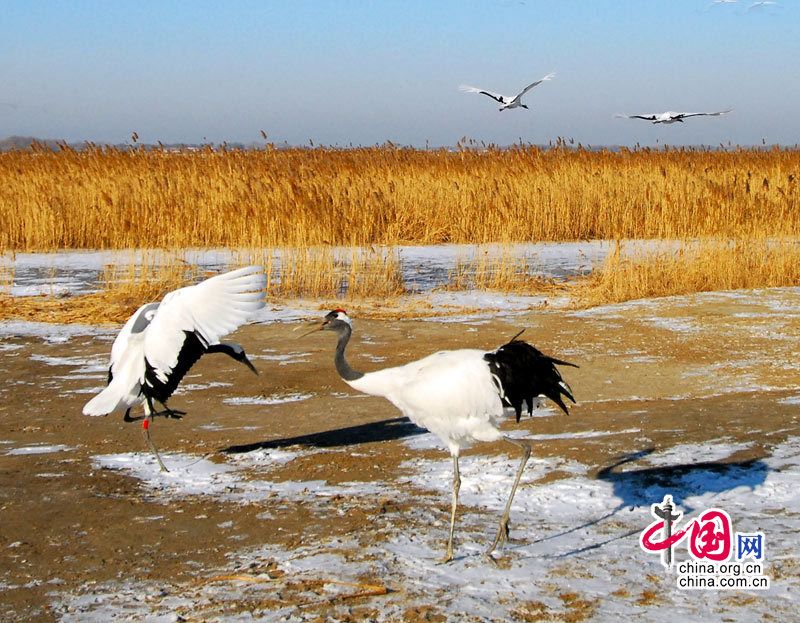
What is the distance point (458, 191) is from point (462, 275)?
14.4ft

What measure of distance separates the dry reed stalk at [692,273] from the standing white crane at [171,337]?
6260 mm

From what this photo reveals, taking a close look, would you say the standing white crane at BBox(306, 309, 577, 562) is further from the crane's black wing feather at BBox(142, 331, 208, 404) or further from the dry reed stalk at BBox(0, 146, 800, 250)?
the dry reed stalk at BBox(0, 146, 800, 250)

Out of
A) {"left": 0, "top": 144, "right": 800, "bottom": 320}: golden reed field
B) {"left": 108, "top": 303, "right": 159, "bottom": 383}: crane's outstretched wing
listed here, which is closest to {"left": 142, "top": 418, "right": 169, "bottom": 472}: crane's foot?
{"left": 108, "top": 303, "right": 159, "bottom": 383}: crane's outstretched wing

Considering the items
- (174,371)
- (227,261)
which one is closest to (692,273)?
(227,261)

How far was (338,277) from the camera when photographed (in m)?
12.9

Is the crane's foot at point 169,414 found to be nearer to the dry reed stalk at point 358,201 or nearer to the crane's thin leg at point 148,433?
the crane's thin leg at point 148,433

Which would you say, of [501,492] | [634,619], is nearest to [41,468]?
[501,492]

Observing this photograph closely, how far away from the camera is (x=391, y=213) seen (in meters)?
16.4

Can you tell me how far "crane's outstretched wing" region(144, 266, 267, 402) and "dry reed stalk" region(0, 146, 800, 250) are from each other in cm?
736

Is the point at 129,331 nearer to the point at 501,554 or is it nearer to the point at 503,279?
the point at 501,554

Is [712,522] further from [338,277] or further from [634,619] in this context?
[338,277]

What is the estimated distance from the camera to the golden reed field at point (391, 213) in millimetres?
12328

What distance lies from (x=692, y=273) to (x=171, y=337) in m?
7.68

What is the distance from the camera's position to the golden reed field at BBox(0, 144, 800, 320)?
12.3 metres
